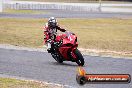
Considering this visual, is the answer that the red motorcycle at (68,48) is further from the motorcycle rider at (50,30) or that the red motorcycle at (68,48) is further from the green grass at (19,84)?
the green grass at (19,84)

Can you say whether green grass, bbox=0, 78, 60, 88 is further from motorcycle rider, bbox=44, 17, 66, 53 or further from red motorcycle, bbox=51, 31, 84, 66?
motorcycle rider, bbox=44, 17, 66, 53

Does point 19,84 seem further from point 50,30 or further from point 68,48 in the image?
point 50,30

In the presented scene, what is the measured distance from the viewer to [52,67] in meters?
13.2

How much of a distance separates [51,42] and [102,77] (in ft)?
33.3

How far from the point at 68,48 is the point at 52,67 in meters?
0.82

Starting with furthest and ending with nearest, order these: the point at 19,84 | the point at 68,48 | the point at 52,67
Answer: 1. the point at 68,48
2. the point at 52,67
3. the point at 19,84

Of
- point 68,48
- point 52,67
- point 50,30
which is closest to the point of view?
point 52,67

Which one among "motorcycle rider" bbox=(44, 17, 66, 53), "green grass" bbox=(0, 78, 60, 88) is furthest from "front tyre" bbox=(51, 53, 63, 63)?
"green grass" bbox=(0, 78, 60, 88)

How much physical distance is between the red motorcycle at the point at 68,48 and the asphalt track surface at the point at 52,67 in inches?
9.9

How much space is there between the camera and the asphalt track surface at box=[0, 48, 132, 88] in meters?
11.0

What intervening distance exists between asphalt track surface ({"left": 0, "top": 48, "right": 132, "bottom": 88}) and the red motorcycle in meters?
0.25

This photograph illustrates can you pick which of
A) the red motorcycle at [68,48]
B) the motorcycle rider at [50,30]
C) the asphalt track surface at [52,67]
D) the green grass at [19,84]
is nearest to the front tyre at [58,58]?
the red motorcycle at [68,48]

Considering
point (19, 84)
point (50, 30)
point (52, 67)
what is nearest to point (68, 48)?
point (52, 67)

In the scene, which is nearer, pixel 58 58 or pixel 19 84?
pixel 19 84
